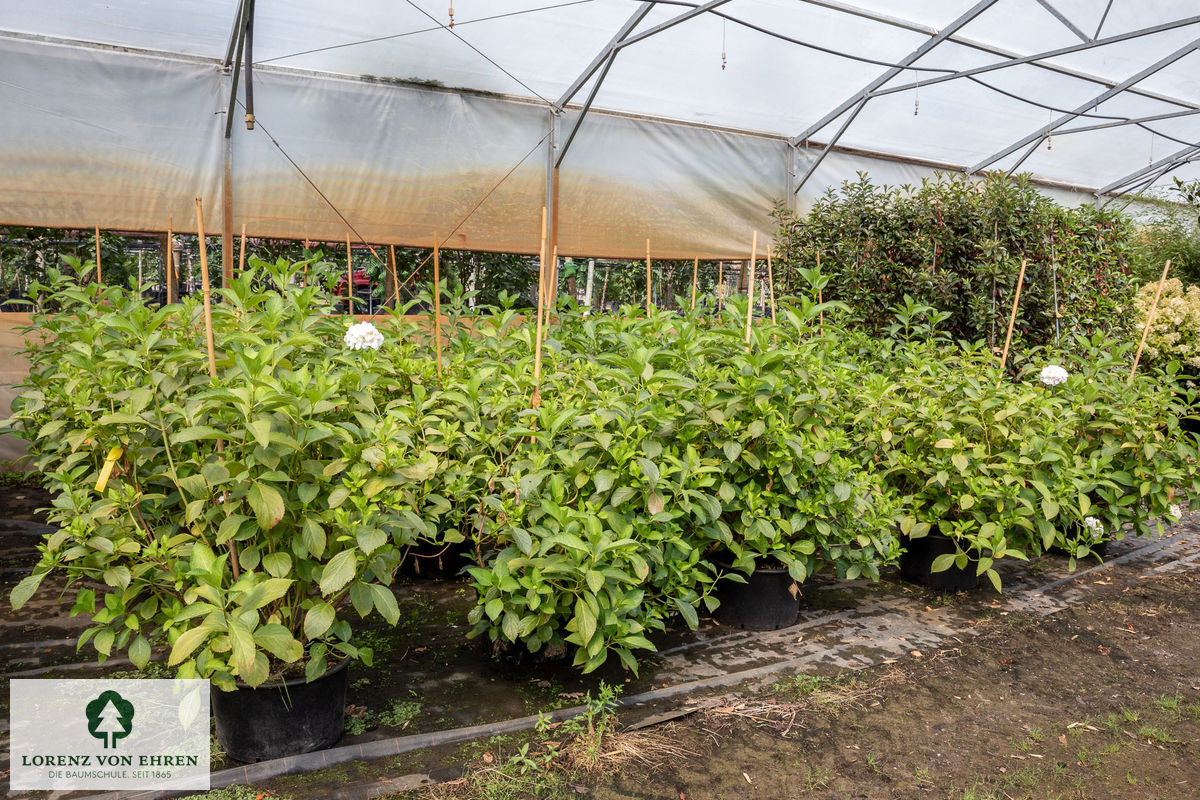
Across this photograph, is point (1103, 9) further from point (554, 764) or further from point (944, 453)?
point (554, 764)

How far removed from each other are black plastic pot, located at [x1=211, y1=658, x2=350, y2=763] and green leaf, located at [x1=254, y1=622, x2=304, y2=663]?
184mm

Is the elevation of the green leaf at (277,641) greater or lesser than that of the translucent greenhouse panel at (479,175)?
lesser

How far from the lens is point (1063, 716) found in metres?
2.47

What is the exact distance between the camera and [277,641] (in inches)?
71.4

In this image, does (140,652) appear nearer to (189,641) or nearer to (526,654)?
(189,641)

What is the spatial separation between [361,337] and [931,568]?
264cm

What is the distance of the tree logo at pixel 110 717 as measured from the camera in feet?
6.82

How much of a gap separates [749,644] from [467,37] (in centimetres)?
519

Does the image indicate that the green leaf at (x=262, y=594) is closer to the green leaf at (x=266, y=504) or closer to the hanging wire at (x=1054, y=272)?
the green leaf at (x=266, y=504)

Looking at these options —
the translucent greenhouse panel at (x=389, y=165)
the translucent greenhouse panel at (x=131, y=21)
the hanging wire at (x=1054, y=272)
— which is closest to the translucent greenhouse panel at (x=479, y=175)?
the translucent greenhouse panel at (x=389, y=165)

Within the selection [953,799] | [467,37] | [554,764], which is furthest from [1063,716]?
[467,37]

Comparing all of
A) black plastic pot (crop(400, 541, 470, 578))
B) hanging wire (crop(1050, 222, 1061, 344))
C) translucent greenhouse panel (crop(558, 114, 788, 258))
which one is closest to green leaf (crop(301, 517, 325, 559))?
black plastic pot (crop(400, 541, 470, 578))

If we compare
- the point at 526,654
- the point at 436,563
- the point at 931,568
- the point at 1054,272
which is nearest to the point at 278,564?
the point at 526,654

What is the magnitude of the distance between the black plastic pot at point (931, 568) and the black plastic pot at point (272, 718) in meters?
2.58
